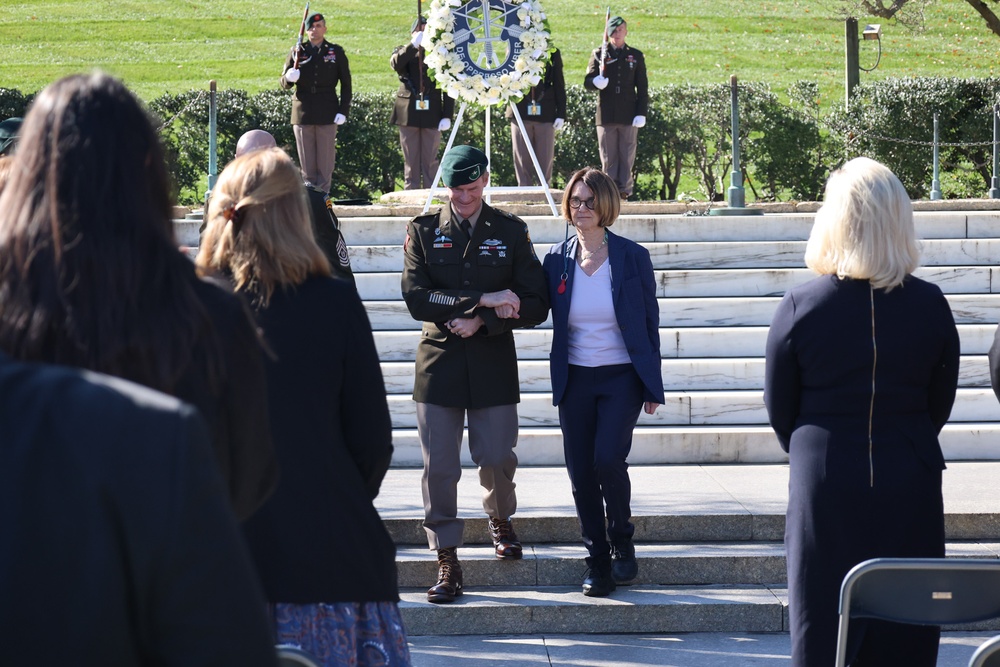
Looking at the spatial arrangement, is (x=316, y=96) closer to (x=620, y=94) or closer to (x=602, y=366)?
(x=620, y=94)

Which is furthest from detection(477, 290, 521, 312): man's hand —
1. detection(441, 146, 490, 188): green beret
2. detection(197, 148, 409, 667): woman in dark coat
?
detection(197, 148, 409, 667): woman in dark coat

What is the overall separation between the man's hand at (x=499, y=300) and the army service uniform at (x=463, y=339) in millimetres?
34

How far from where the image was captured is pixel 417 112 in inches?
529

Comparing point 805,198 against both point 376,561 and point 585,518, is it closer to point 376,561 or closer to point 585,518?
point 585,518

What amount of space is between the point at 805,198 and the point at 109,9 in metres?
23.1

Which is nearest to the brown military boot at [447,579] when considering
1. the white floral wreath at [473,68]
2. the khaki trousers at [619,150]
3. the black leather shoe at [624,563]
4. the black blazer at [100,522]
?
the black leather shoe at [624,563]

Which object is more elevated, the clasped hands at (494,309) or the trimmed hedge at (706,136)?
the trimmed hedge at (706,136)

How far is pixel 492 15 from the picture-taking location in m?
10.0

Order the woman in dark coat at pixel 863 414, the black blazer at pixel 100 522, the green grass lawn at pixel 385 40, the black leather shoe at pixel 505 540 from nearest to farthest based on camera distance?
the black blazer at pixel 100 522
the woman in dark coat at pixel 863 414
the black leather shoe at pixel 505 540
the green grass lawn at pixel 385 40

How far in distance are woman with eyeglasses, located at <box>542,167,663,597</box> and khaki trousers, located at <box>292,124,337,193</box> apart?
26.2 ft

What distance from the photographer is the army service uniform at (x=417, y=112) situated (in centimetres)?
1331

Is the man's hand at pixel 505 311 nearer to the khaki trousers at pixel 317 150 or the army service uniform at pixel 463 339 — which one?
the army service uniform at pixel 463 339

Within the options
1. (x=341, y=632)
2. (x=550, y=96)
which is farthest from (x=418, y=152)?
(x=341, y=632)

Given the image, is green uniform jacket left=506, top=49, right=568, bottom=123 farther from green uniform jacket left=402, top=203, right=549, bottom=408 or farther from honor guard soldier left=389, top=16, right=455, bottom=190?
green uniform jacket left=402, top=203, right=549, bottom=408
